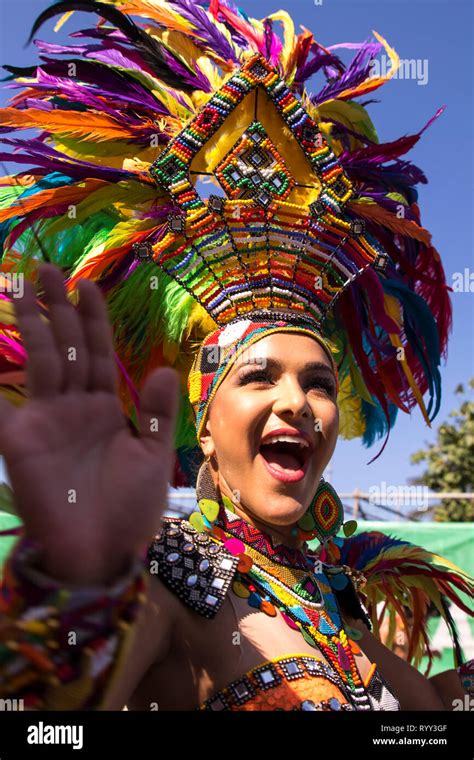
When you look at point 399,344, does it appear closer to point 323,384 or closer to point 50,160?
point 323,384

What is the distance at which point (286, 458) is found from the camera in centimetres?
194

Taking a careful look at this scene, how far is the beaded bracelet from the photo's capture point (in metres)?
0.94

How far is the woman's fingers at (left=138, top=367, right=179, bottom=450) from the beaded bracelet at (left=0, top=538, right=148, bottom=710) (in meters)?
0.21

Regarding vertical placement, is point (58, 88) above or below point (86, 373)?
above

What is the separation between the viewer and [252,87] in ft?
7.03

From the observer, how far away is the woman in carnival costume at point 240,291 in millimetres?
1688

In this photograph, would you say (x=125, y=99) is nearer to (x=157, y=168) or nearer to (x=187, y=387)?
(x=157, y=168)

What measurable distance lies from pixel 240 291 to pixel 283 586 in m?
0.84

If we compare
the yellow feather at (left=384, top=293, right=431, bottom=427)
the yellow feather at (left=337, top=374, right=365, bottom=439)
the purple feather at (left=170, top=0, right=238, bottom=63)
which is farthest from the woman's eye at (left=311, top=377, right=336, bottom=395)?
the purple feather at (left=170, top=0, right=238, bottom=63)

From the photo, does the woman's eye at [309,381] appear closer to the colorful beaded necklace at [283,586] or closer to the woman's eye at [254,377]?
the woman's eye at [254,377]

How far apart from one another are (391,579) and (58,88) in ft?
6.81

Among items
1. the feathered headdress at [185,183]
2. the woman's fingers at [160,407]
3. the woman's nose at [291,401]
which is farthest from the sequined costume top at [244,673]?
the woman's fingers at [160,407]

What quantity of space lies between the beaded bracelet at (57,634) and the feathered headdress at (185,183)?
1.09 meters
